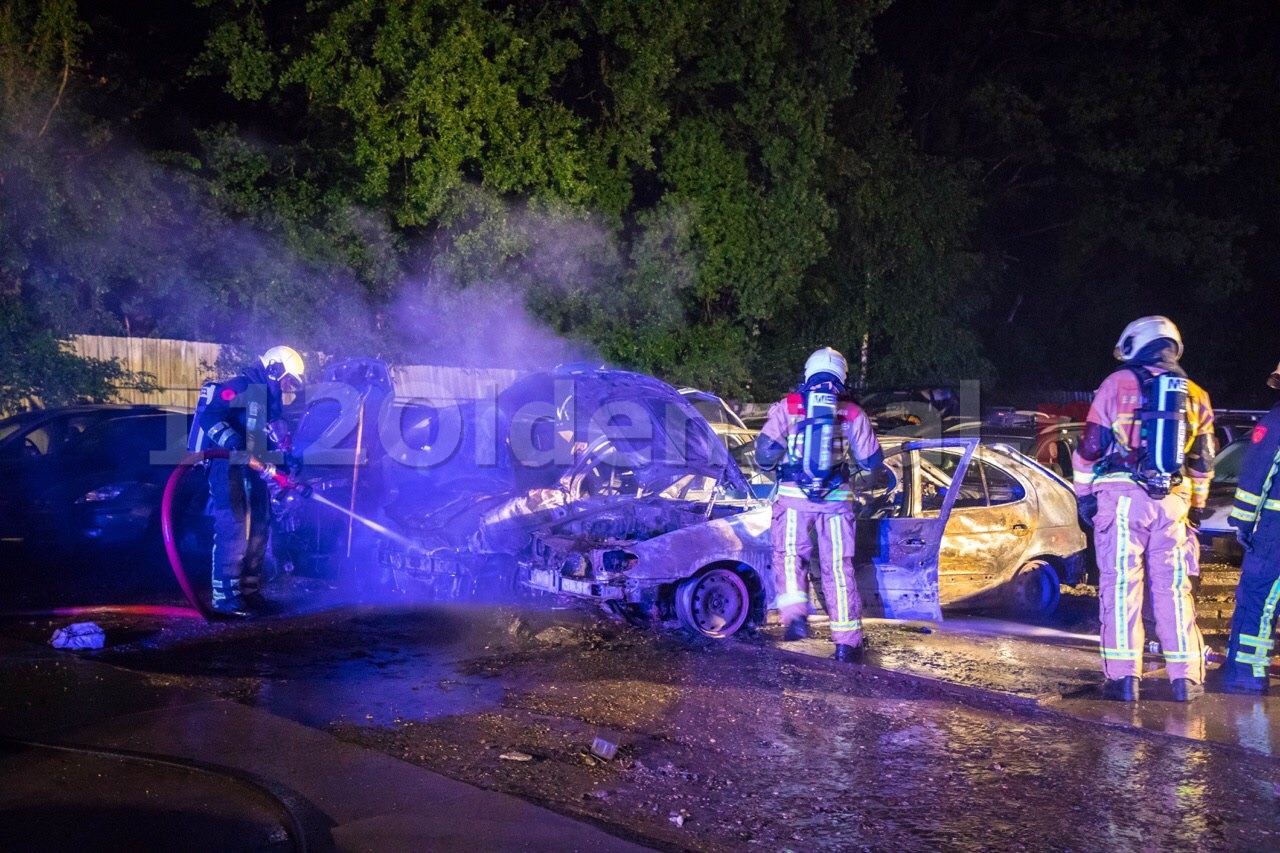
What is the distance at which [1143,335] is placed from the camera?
6508 mm

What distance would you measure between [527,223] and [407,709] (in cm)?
1240

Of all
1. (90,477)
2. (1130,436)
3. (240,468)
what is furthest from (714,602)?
(90,477)

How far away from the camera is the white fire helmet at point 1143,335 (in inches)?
254

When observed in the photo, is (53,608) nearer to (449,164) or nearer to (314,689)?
(314,689)

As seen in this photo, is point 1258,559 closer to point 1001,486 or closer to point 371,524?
point 1001,486

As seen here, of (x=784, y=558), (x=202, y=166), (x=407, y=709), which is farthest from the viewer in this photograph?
(x=202, y=166)

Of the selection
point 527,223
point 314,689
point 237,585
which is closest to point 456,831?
point 314,689

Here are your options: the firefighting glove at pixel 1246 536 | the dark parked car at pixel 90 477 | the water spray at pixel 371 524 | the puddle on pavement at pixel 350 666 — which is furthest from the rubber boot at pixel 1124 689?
the dark parked car at pixel 90 477

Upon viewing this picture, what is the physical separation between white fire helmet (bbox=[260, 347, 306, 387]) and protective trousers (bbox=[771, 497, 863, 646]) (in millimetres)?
3571

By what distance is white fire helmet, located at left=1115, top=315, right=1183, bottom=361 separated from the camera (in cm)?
645

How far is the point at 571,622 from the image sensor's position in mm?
8016

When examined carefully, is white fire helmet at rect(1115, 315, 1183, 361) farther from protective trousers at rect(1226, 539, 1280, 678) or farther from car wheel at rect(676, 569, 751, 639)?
car wheel at rect(676, 569, 751, 639)

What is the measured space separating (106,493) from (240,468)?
2383mm

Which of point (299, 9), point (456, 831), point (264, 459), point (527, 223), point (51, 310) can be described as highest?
point (299, 9)
